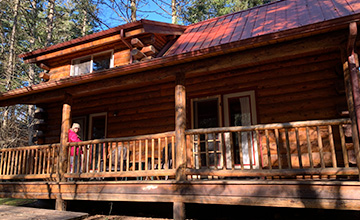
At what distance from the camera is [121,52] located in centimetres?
985

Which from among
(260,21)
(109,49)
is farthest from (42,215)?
(109,49)

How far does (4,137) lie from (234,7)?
19228 millimetres

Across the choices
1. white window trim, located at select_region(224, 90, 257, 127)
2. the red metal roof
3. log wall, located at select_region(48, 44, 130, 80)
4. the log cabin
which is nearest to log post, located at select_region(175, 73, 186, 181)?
the log cabin

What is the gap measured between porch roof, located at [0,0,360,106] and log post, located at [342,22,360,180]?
0.30 m

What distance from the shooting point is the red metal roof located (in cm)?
666

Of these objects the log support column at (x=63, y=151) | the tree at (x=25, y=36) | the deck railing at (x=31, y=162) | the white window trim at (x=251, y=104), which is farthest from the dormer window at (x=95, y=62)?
the tree at (x=25, y=36)

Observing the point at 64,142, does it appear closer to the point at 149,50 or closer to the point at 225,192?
the point at 149,50

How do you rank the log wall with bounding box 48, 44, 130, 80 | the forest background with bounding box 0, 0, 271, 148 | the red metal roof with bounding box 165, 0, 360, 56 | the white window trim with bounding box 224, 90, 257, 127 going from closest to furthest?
1. the red metal roof with bounding box 165, 0, 360, 56
2. the white window trim with bounding box 224, 90, 257, 127
3. the log wall with bounding box 48, 44, 130, 80
4. the forest background with bounding box 0, 0, 271, 148

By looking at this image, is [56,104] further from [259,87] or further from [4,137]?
[4,137]

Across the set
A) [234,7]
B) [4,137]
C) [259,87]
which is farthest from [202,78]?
[234,7]

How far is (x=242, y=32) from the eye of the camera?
770 cm

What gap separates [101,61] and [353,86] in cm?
826

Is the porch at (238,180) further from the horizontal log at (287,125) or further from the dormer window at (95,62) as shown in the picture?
the dormer window at (95,62)

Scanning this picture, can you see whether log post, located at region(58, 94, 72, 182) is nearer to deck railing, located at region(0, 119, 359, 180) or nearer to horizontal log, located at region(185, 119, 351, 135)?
deck railing, located at region(0, 119, 359, 180)
